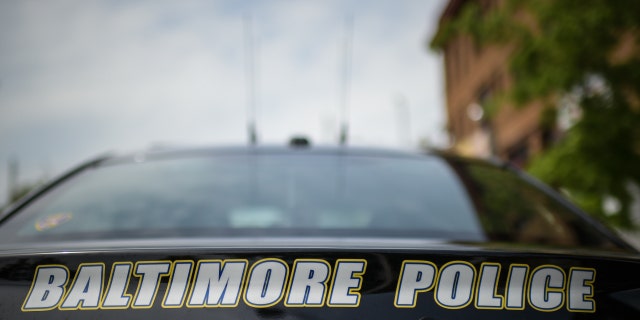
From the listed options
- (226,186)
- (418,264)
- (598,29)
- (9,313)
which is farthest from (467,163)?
(598,29)

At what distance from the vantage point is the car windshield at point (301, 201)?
2127 millimetres

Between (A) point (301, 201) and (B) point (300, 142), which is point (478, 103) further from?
(A) point (301, 201)

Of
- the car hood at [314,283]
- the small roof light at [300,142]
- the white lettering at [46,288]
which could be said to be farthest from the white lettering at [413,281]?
the small roof light at [300,142]

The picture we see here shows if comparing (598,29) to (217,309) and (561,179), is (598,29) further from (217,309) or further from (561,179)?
(217,309)

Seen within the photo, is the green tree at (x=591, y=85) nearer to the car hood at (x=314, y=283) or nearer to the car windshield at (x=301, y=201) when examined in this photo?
the car windshield at (x=301, y=201)

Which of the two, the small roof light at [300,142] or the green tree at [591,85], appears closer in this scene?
the small roof light at [300,142]

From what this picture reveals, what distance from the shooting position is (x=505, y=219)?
2.33 metres

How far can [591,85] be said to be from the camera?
6719 millimetres

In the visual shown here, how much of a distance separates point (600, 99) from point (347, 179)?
493 cm

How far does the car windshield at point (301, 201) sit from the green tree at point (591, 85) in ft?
13.6

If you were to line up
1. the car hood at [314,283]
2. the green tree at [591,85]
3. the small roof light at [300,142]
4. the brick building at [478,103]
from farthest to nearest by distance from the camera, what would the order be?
the brick building at [478,103] → the green tree at [591,85] → the small roof light at [300,142] → the car hood at [314,283]

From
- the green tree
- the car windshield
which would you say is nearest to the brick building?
the green tree

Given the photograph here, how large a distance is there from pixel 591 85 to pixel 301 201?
17.4ft

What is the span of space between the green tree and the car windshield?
4159 mm
